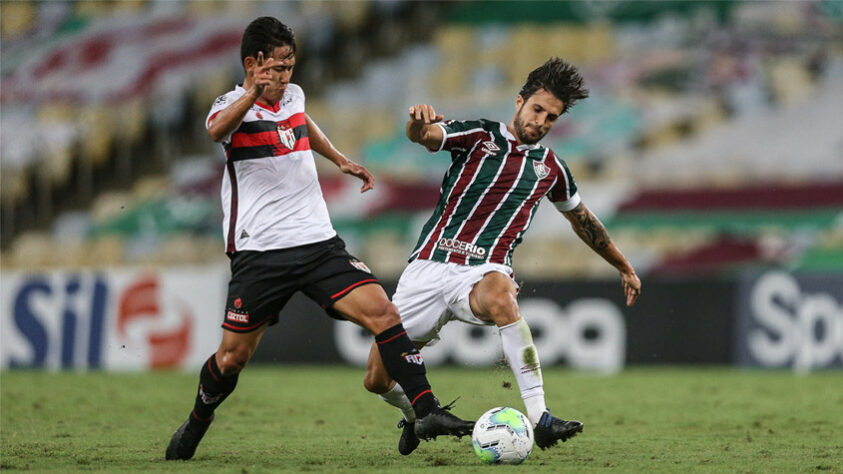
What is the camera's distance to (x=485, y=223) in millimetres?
6297

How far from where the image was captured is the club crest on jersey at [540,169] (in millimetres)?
6387

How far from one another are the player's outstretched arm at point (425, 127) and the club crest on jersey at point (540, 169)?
55 centimetres

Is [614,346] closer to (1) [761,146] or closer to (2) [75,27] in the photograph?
(1) [761,146]

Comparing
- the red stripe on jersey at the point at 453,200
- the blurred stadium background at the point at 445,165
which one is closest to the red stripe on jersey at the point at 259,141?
the red stripe on jersey at the point at 453,200

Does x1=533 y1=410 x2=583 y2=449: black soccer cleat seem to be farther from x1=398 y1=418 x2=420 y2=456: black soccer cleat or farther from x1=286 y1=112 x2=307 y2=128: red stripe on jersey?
x1=286 y1=112 x2=307 y2=128: red stripe on jersey

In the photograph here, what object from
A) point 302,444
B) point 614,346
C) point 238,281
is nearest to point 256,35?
point 238,281

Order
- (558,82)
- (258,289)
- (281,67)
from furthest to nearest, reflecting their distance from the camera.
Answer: (558,82) → (258,289) → (281,67)

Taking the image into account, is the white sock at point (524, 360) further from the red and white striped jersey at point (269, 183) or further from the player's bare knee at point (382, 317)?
the red and white striped jersey at point (269, 183)

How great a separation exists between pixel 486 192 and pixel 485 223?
0.54 feet

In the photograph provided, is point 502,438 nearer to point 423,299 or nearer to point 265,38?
point 423,299

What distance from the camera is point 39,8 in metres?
17.6

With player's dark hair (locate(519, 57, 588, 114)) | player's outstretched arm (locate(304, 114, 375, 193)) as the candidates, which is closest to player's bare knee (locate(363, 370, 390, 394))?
player's outstretched arm (locate(304, 114, 375, 193))

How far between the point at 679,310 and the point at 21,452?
8680mm

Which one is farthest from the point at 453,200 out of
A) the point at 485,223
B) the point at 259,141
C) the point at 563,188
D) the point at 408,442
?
the point at 408,442
